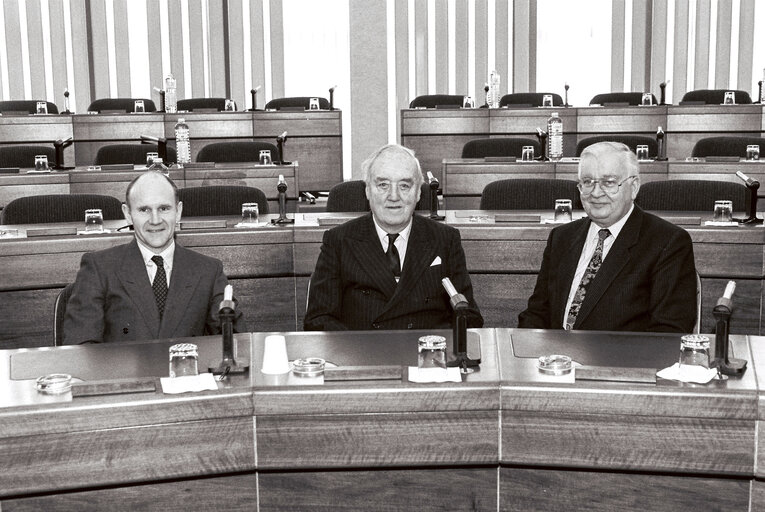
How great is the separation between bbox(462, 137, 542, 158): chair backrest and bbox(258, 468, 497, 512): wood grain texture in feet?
14.0

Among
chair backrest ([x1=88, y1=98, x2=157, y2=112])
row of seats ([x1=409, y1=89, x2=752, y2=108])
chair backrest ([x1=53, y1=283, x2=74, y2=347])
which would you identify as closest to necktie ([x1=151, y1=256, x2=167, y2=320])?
chair backrest ([x1=53, y1=283, x2=74, y2=347])

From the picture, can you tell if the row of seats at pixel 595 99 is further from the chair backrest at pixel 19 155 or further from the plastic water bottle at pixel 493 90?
the chair backrest at pixel 19 155

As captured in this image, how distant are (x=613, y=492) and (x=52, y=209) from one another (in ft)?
9.97

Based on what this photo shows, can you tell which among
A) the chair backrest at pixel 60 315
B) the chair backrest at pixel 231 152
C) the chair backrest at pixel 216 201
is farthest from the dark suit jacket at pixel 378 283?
the chair backrest at pixel 231 152

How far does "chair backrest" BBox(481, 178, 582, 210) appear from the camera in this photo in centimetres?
424

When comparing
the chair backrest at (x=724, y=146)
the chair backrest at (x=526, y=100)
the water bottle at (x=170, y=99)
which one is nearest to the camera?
the chair backrest at (x=724, y=146)

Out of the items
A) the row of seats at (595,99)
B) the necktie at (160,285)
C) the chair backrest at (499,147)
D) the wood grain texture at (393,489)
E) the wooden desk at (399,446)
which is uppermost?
the row of seats at (595,99)

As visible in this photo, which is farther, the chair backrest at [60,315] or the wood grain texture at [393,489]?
the chair backrest at [60,315]

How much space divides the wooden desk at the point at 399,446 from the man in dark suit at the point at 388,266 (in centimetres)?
100

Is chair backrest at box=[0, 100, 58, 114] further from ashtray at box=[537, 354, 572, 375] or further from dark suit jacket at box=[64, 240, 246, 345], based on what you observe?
ashtray at box=[537, 354, 572, 375]

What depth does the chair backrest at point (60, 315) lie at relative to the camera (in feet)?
8.77

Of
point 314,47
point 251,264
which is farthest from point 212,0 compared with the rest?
point 251,264

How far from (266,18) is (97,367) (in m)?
8.12

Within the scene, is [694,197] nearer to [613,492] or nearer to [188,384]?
[613,492]
